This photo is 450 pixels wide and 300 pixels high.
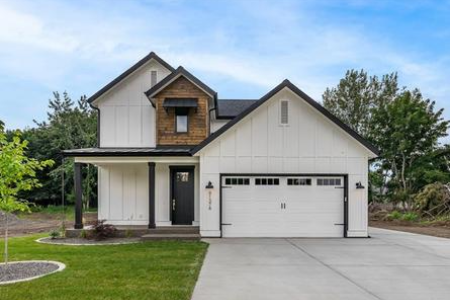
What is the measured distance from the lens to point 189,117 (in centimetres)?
1688

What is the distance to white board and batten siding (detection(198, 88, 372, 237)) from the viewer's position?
1463 centimetres

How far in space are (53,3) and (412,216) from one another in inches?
824

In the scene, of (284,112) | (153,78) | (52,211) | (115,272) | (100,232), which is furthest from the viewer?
(52,211)

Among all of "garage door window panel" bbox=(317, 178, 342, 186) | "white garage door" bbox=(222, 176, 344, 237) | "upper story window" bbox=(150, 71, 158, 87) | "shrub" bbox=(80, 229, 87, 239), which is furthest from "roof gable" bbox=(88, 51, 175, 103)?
"garage door window panel" bbox=(317, 178, 342, 186)

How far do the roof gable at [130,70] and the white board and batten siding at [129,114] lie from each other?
0.15 metres

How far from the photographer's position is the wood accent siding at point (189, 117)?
54.6 feet

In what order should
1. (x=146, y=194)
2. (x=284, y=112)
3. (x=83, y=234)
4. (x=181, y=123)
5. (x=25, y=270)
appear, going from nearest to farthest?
1. (x=25, y=270)
2. (x=83, y=234)
3. (x=284, y=112)
4. (x=146, y=194)
5. (x=181, y=123)

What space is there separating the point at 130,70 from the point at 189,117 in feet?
10.6

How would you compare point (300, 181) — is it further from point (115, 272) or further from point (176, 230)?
point (115, 272)

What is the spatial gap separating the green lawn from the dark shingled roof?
823 cm

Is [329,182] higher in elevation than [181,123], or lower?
lower

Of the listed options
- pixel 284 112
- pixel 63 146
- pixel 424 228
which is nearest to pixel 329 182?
pixel 284 112

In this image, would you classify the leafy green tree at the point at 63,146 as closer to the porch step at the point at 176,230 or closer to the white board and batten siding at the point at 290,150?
the porch step at the point at 176,230

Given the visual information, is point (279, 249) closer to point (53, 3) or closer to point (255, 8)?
point (255, 8)
